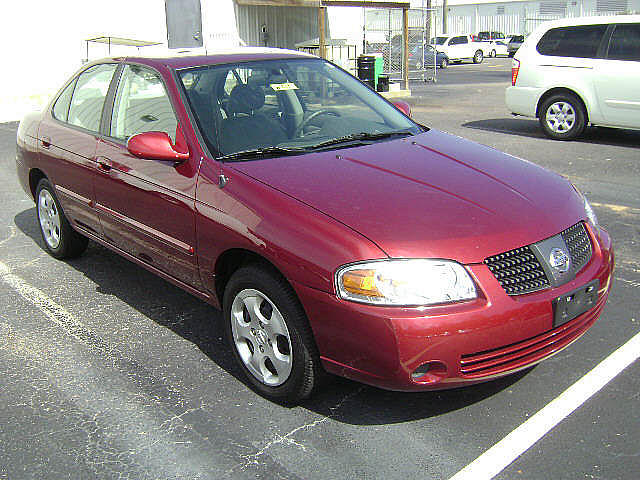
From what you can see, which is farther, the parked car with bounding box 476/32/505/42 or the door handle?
the parked car with bounding box 476/32/505/42

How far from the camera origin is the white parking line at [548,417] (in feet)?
9.73

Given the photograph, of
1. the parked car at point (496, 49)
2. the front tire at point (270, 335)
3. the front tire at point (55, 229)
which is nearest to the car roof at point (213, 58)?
the front tire at point (55, 229)

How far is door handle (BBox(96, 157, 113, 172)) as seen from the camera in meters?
4.55

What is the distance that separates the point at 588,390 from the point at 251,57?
281 cm

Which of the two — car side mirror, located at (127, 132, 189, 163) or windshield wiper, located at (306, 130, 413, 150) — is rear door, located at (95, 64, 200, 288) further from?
windshield wiper, located at (306, 130, 413, 150)

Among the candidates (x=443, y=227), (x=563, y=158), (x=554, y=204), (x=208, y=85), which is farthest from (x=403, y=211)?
(x=563, y=158)

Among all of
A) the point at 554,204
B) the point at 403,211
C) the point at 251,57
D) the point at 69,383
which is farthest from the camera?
the point at 251,57

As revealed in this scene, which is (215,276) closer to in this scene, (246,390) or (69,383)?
(246,390)

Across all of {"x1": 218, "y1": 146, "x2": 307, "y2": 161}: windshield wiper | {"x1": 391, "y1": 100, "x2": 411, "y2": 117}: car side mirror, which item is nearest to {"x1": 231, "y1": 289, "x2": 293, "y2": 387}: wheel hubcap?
{"x1": 218, "y1": 146, "x2": 307, "y2": 161}: windshield wiper

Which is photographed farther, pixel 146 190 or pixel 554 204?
pixel 146 190

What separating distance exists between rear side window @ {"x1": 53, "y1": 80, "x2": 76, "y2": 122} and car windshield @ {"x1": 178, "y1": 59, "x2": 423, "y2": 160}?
5.27 feet

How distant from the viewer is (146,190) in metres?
4.16

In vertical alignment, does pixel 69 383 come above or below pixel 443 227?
below

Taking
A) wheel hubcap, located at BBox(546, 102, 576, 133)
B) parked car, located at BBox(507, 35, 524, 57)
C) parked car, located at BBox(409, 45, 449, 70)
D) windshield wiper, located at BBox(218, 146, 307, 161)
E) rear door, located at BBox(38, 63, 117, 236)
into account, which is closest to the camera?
windshield wiper, located at BBox(218, 146, 307, 161)
